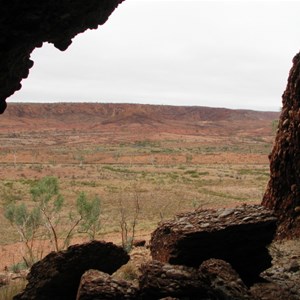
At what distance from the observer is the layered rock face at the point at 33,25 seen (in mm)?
4801

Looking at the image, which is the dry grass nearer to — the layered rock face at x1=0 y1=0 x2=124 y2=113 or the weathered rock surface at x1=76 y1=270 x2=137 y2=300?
the weathered rock surface at x1=76 y1=270 x2=137 y2=300

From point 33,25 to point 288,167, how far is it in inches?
259

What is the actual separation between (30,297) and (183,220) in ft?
8.39

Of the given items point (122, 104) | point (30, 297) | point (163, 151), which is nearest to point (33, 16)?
point (30, 297)

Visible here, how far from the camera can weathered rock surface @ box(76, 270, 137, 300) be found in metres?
5.63

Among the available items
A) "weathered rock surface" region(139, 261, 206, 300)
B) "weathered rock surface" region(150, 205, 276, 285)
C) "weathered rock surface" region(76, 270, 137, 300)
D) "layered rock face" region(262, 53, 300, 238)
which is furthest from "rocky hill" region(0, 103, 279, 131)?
"weathered rock surface" region(139, 261, 206, 300)

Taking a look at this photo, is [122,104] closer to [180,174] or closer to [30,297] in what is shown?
[180,174]

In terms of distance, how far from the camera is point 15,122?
113625 millimetres

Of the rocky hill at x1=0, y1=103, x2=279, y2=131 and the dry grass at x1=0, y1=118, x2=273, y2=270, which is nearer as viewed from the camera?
the dry grass at x1=0, y1=118, x2=273, y2=270

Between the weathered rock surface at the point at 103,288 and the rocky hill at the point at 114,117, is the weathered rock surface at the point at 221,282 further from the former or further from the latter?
the rocky hill at the point at 114,117

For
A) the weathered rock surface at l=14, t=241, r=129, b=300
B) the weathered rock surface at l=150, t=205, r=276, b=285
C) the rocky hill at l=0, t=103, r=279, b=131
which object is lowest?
the weathered rock surface at l=14, t=241, r=129, b=300

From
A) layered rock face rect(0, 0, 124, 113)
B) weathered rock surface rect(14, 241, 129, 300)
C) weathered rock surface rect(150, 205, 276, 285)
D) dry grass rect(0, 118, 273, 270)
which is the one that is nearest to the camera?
layered rock face rect(0, 0, 124, 113)

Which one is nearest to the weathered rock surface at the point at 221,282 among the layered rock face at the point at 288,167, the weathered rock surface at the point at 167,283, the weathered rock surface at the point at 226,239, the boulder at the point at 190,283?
the boulder at the point at 190,283

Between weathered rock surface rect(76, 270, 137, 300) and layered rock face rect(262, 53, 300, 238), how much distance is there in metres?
4.86
